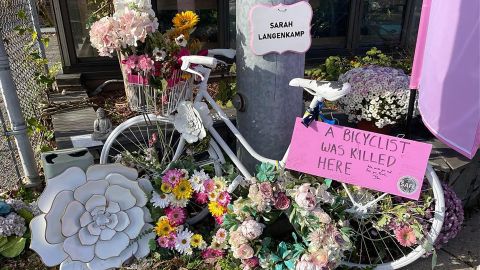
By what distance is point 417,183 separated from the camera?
2.21m

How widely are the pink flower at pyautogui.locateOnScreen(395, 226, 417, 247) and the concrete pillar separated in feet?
2.84

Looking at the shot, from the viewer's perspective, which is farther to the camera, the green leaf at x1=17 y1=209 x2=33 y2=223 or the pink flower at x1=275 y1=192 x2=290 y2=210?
the green leaf at x1=17 y1=209 x2=33 y2=223

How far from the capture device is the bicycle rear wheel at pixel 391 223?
7.59 ft

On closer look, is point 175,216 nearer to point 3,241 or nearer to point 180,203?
point 180,203

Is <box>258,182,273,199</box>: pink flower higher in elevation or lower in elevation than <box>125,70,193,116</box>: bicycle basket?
lower

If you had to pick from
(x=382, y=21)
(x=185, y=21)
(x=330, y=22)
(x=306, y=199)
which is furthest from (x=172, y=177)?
(x=382, y=21)

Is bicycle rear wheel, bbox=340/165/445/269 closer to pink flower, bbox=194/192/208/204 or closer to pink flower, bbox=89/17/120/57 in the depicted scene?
pink flower, bbox=194/192/208/204

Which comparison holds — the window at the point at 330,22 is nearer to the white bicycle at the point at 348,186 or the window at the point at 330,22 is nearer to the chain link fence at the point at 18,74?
the white bicycle at the point at 348,186

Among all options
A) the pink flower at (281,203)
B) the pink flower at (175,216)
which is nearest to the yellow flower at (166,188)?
the pink flower at (175,216)

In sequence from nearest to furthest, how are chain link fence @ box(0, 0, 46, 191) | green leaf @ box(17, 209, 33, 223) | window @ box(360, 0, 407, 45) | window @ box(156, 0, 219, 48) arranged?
green leaf @ box(17, 209, 33, 223)
chain link fence @ box(0, 0, 46, 191)
window @ box(156, 0, 219, 48)
window @ box(360, 0, 407, 45)

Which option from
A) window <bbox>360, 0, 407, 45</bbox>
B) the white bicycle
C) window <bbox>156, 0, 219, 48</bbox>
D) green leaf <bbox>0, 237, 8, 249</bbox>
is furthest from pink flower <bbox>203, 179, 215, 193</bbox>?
window <bbox>360, 0, 407, 45</bbox>

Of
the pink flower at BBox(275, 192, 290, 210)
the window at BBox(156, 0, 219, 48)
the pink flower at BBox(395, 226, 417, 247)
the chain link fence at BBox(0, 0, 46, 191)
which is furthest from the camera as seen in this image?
the window at BBox(156, 0, 219, 48)

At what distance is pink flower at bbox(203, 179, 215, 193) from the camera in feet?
7.84

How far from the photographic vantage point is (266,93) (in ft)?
8.16
